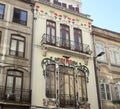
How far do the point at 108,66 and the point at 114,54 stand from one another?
2.22 m

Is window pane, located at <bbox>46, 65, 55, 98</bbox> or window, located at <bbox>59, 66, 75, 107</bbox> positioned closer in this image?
window pane, located at <bbox>46, 65, 55, 98</bbox>

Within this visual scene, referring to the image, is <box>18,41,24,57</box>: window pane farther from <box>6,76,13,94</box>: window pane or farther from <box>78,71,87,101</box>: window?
<box>78,71,87,101</box>: window

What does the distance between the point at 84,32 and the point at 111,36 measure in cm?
336

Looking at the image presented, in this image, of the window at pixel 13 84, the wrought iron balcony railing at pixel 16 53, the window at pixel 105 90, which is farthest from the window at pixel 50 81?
the window at pixel 105 90

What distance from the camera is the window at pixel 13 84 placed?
620 inches

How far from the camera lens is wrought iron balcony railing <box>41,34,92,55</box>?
19003mm

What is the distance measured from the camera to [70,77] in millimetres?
18953

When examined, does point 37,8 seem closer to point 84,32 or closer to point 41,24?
point 41,24

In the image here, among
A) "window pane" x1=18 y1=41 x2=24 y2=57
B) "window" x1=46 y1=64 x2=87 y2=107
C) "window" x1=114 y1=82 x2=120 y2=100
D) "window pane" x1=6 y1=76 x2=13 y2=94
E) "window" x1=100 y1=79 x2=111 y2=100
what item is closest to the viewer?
"window pane" x1=6 y1=76 x2=13 y2=94

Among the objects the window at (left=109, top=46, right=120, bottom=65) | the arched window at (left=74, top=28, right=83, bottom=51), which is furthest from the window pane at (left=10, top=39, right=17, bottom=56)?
the window at (left=109, top=46, right=120, bottom=65)

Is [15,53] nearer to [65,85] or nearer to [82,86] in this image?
[65,85]

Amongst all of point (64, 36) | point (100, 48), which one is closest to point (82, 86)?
point (64, 36)

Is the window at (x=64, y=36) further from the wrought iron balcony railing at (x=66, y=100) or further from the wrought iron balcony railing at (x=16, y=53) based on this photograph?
the wrought iron balcony railing at (x=66, y=100)

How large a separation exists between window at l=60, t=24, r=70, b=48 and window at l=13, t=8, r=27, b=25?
3.76m
